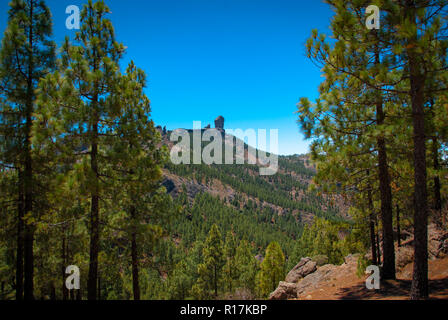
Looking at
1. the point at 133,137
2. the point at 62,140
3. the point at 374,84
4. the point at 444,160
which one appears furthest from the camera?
the point at 444,160

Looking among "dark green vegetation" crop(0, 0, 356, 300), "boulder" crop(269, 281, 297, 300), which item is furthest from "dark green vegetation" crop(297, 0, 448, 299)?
"boulder" crop(269, 281, 297, 300)

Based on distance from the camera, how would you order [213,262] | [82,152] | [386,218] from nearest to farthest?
[82,152], [386,218], [213,262]

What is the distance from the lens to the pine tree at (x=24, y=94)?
7273 millimetres

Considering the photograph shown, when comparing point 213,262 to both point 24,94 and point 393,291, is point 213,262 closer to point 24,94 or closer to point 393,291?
point 393,291

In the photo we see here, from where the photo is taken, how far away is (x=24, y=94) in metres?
7.52

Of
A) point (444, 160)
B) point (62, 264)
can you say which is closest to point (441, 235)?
point (444, 160)

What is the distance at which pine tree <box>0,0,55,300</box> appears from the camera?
7.27 meters

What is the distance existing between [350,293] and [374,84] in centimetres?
638

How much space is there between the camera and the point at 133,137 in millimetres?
6730

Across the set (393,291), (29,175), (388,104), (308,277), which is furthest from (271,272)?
(29,175)

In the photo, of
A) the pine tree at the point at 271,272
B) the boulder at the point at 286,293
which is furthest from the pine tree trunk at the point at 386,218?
the pine tree at the point at 271,272
